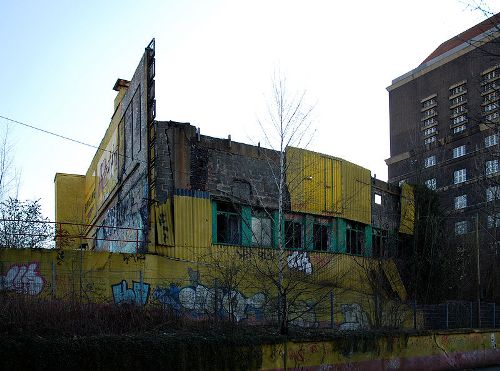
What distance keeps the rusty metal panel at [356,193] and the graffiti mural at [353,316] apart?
17.9 feet

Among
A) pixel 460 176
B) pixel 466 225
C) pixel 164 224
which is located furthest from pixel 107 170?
pixel 460 176

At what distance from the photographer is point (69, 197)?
42.3m

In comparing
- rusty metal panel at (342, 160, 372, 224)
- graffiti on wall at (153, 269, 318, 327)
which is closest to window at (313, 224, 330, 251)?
rusty metal panel at (342, 160, 372, 224)

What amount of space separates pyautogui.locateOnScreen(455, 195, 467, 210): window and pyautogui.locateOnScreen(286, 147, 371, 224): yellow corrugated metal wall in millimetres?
36525

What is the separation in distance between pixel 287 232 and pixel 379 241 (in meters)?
9.14

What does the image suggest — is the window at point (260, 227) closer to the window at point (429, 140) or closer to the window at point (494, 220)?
the window at point (494, 220)

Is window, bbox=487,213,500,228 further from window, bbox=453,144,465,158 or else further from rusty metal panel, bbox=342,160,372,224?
window, bbox=453,144,465,158

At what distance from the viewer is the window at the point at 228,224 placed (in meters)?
23.4

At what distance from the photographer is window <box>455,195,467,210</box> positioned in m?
62.7

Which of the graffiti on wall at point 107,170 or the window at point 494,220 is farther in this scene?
the graffiti on wall at point 107,170

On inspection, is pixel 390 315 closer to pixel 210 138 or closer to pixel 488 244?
pixel 210 138

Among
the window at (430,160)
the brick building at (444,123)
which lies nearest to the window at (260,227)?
the brick building at (444,123)

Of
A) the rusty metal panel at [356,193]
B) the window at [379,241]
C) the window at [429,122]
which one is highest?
the window at [429,122]

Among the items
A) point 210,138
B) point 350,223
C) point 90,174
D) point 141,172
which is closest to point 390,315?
point 350,223
